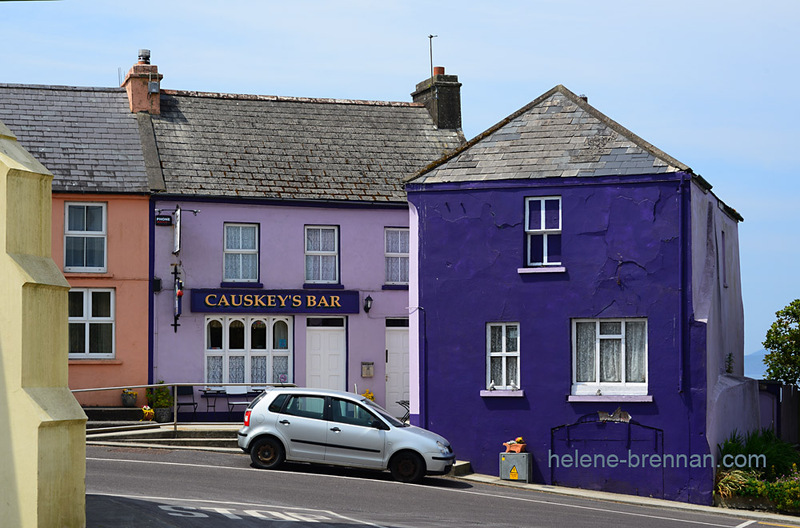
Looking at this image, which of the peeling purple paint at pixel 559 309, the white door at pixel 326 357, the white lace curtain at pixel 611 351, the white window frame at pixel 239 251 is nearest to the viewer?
the peeling purple paint at pixel 559 309

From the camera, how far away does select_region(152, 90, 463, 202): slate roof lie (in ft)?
96.7

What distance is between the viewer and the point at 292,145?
31031mm

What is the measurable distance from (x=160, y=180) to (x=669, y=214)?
1249 cm

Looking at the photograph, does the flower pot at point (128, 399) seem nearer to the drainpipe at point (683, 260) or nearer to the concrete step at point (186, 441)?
the concrete step at point (186, 441)

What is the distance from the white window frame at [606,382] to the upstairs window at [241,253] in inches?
356

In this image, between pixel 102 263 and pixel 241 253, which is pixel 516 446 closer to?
pixel 241 253

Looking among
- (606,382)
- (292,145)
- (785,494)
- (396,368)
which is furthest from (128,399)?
(785,494)

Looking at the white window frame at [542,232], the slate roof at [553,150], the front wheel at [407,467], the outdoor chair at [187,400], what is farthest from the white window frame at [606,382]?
the outdoor chair at [187,400]

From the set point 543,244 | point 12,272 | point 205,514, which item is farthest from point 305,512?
point 543,244

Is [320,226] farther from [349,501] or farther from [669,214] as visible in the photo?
[349,501]

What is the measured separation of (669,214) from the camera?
23875mm

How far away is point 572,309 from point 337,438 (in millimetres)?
6071

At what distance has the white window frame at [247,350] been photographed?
94.4 feet

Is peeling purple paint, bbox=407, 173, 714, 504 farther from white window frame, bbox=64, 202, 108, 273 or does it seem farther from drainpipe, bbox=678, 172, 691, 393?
white window frame, bbox=64, 202, 108, 273
